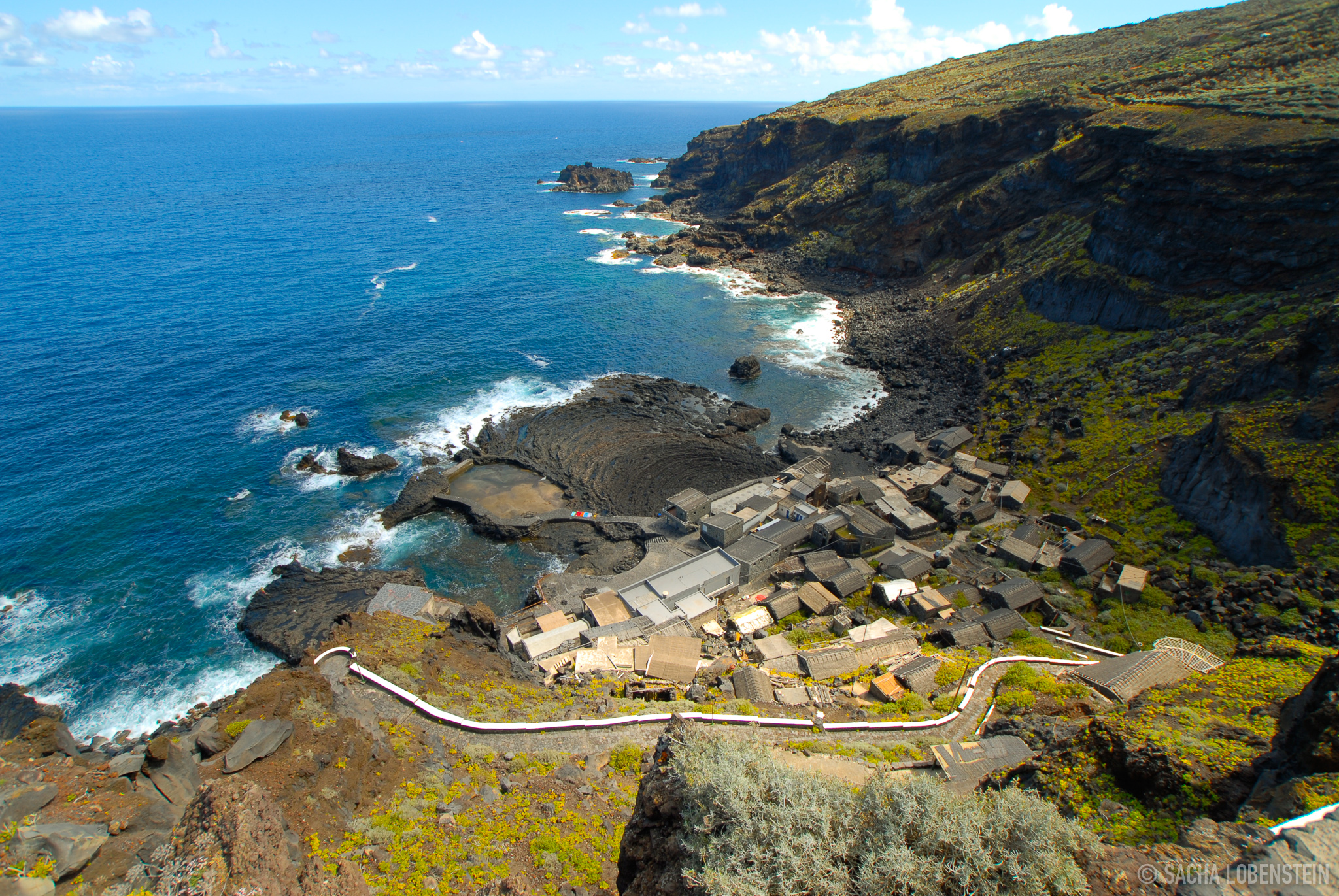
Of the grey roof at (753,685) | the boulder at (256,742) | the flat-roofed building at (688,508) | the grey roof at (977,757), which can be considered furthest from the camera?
the flat-roofed building at (688,508)

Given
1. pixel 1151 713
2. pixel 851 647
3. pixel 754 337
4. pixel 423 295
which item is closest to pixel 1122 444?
pixel 851 647

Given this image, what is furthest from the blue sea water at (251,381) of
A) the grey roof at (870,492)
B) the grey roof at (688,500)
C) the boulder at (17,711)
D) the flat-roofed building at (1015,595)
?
the flat-roofed building at (1015,595)

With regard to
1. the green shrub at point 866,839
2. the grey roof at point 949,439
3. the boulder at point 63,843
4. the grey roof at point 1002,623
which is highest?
the green shrub at point 866,839

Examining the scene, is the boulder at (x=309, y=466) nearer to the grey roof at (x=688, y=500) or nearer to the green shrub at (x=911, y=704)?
the grey roof at (x=688, y=500)

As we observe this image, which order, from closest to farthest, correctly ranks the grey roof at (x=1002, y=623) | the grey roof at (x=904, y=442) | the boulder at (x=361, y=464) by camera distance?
1. the grey roof at (x=1002, y=623)
2. the grey roof at (x=904, y=442)
3. the boulder at (x=361, y=464)

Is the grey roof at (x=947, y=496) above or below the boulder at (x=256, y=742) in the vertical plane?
below

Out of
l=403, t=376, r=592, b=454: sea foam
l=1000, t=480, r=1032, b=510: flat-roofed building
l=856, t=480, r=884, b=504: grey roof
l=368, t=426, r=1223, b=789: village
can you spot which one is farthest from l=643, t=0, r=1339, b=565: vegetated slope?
l=403, t=376, r=592, b=454: sea foam

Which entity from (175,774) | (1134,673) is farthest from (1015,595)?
(175,774)

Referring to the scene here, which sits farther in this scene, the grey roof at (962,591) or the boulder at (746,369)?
the boulder at (746,369)
